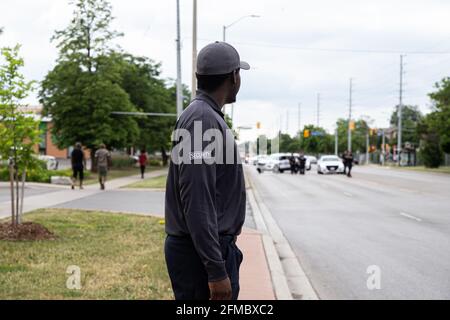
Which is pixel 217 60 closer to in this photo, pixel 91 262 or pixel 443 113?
pixel 91 262

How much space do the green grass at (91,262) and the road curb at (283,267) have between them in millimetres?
1471

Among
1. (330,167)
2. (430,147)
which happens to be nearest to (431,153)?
(430,147)

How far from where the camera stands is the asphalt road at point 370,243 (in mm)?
7859

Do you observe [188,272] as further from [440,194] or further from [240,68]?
[440,194]

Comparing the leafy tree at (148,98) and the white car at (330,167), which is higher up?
the leafy tree at (148,98)

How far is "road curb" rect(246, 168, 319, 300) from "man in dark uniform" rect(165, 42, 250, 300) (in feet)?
12.2

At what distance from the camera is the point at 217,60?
345 cm

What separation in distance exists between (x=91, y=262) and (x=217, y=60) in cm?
566

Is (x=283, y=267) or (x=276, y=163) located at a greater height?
(x=276, y=163)

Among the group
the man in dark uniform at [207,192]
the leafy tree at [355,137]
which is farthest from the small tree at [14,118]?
the leafy tree at [355,137]

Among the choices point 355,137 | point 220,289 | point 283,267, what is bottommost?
point 283,267

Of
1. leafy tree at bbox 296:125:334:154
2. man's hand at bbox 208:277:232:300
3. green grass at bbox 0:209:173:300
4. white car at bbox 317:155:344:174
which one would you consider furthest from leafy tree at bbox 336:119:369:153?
man's hand at bbox 208:277:232:300

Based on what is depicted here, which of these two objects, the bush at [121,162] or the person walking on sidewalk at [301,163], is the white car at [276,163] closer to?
the person walking on sidewalk at [301,163]
